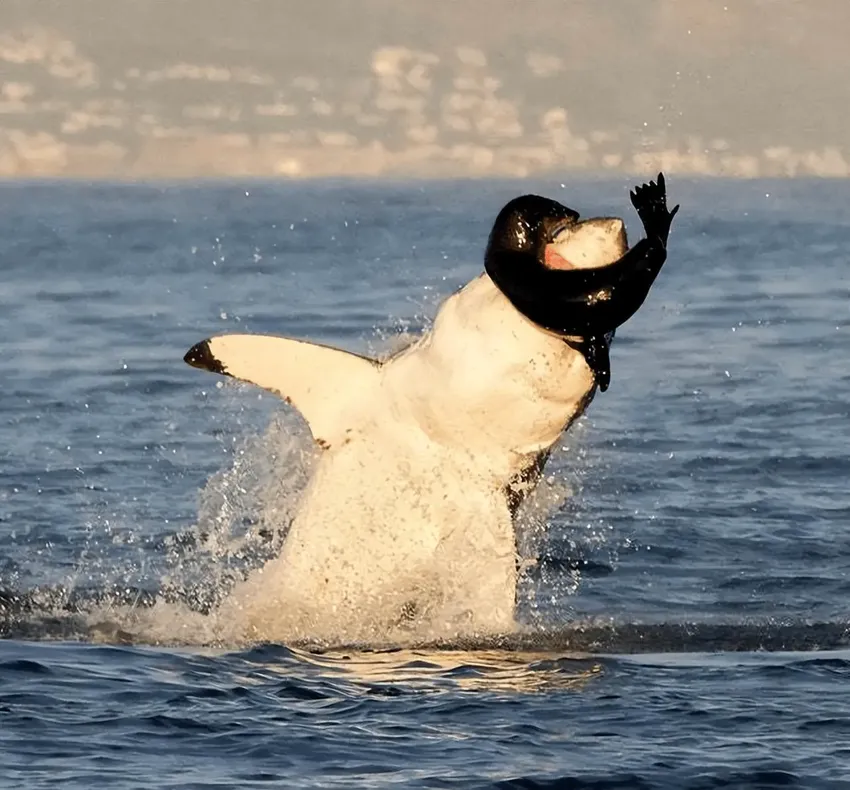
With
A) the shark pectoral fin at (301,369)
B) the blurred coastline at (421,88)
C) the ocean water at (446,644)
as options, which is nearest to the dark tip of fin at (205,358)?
the shark pectoral fin at (301,369)

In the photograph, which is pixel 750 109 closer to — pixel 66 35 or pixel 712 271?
pixel 66 35

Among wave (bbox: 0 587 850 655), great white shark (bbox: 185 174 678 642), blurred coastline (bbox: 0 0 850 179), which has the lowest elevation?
wave (bbox: 0 587 850 655)

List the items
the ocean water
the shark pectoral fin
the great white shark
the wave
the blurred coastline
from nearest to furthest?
1. the ocean water
2. the great white shark
3. the wave
4. the shark pectoral fin
5. the blurred coastline

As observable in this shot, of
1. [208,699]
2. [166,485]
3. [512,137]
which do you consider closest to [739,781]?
[208,699]

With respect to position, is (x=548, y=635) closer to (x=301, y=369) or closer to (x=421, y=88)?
(x=301, y=369)

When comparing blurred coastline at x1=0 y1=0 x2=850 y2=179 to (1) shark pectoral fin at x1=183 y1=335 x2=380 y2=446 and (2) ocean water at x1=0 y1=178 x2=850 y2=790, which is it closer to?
(2) ocean water at x1=0 y1=178 x2=850 y2=790

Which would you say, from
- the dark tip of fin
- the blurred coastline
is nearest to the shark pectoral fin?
the dark tip of fin

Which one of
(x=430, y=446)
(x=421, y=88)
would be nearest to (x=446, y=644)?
(x=430, y=446)

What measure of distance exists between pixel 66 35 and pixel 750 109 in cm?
3229

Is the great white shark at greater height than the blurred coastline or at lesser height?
lesser

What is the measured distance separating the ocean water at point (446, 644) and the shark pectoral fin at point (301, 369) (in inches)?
47.9

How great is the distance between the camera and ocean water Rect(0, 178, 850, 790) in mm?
11422

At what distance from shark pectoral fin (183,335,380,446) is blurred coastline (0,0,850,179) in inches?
3100

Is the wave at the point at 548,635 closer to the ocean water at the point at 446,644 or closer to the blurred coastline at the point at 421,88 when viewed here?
the ocean water at the point at 446,644
